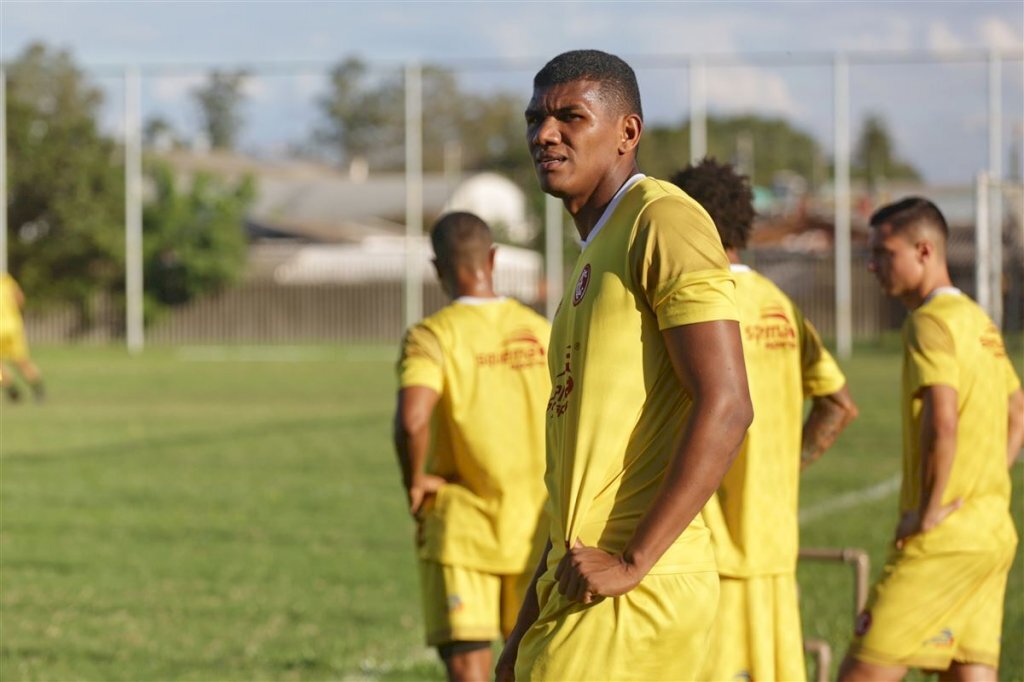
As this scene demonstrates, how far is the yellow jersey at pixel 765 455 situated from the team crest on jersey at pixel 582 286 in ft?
5.01

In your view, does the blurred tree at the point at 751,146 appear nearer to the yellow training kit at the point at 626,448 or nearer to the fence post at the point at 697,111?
the fence post at the point at 697,111

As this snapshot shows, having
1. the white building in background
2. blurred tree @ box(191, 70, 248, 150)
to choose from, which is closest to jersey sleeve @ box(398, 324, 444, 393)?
the white building in background

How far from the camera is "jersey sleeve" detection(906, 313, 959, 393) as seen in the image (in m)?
5.34

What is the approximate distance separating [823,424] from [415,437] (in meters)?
1.35

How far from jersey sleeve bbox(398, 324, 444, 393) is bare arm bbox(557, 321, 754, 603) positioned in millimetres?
2696

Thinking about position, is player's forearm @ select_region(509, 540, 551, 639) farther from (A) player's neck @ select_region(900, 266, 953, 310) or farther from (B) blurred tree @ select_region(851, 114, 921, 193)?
(B) blurred tree @ select_region(851, 114, 921, 193)

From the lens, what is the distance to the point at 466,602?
573cm

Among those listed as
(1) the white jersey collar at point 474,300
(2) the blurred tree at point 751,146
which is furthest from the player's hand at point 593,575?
(2) the blurred tree at point 751,146

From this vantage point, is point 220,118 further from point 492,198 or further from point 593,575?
point 593,575

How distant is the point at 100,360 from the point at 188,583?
2702 cm

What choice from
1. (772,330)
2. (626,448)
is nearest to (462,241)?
(772,330)

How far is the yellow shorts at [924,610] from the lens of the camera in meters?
5.39

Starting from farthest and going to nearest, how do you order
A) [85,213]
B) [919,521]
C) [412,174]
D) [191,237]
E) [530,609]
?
[191,237], [85,213], [412,174], [919,521], [530,609]

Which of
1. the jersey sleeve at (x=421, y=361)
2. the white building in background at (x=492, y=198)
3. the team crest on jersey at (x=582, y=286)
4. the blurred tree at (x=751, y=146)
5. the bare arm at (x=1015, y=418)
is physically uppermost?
the blurred tree at (x=751, y=146)
